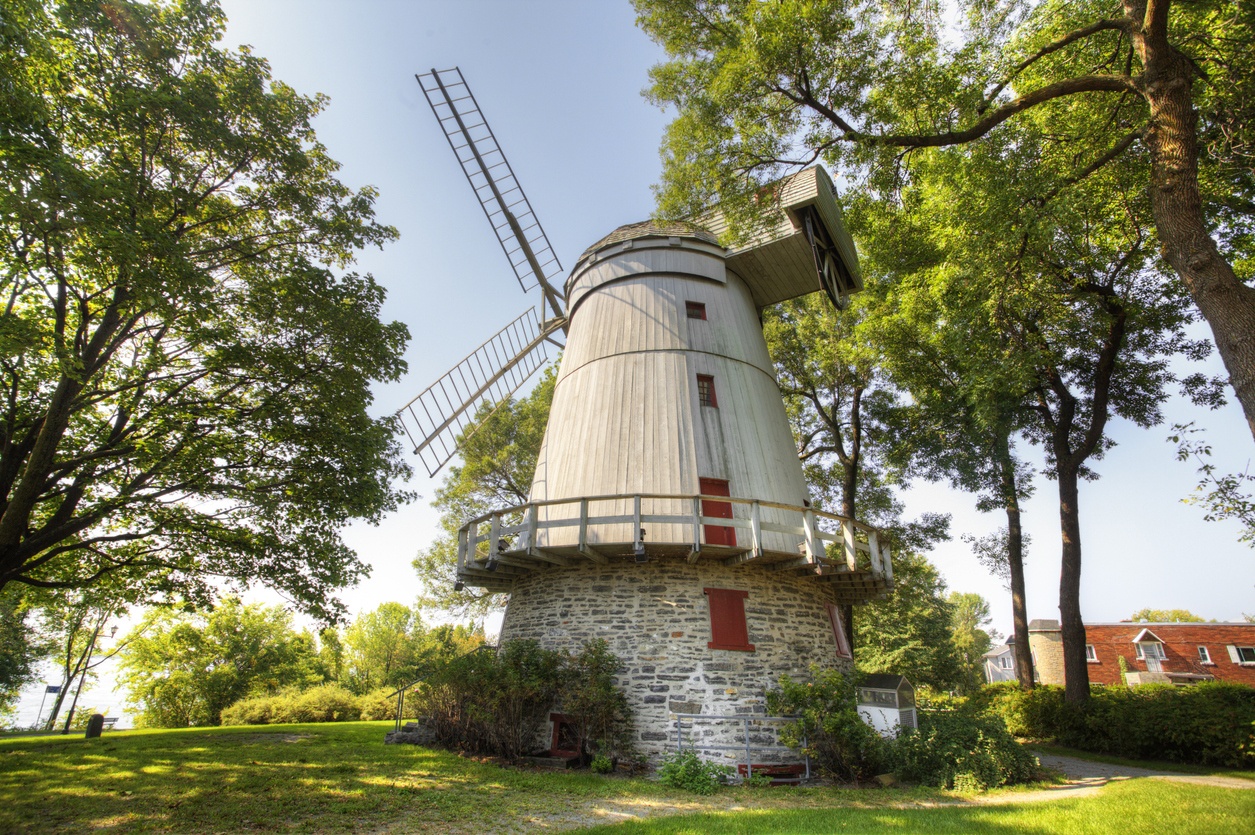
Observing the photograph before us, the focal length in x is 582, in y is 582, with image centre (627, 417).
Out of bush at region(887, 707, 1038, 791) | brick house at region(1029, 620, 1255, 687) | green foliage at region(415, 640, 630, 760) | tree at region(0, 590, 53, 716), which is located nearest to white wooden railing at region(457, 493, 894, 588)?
green foliage at region(415, 640, 630, 760)

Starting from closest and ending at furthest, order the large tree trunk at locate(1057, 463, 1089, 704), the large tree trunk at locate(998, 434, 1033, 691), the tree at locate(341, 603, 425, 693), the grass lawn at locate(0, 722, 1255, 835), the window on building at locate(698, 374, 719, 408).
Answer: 1. the grass lawn at locate(0, 722, 1255, 835)
2. the window on building at locate(698, 374, 719, 408)
3. the large tree trunk at locate(1057, 463, 1089, 704)
4. the large tree trunk at locate(998, 434, 1033, 691)
5. the tree at locate(341, 603, 425, 693)

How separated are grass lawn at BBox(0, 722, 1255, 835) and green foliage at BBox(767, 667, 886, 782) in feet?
2.52

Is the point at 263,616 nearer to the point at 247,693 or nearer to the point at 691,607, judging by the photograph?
the point at 247,693

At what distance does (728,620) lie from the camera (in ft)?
33.3

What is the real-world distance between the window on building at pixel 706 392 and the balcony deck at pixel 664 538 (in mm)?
2332

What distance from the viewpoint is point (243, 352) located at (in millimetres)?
9406

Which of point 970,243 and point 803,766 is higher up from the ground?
point 970,243

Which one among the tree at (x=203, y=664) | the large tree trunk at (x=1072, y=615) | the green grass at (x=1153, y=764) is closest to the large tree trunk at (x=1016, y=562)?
the large tree trunk at (x=1072, y=615)

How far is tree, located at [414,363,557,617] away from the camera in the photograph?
22203 millimetres

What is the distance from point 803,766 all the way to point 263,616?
27118 millimetres

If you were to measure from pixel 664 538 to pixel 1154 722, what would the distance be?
10.3 m

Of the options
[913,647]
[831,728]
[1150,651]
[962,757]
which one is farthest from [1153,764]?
[1150,651]

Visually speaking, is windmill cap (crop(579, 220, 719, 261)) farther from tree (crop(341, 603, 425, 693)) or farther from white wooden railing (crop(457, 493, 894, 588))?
tree (crop(341, 603, 425, 693))

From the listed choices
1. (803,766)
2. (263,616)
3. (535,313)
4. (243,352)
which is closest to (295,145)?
(243,352)
